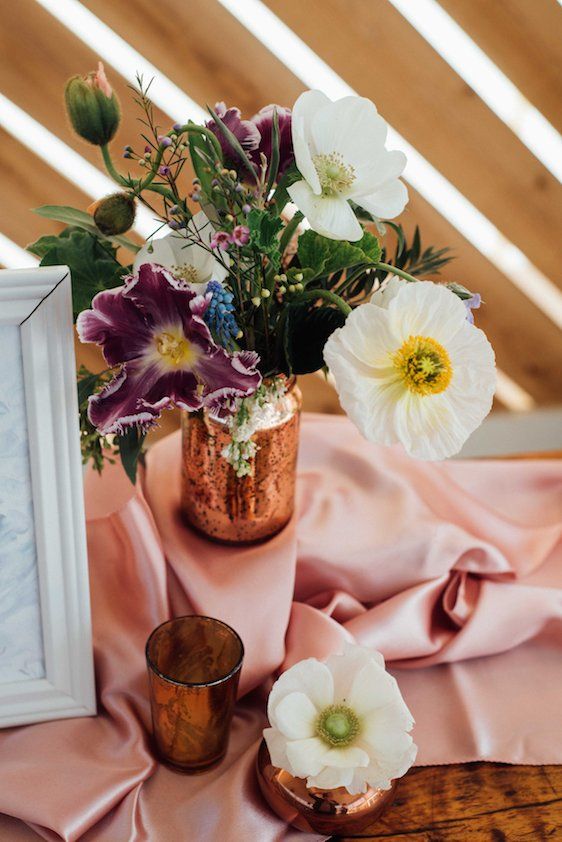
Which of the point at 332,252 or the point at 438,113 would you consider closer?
the point at 332,252

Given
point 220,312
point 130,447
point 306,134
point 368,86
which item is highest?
point 368,86

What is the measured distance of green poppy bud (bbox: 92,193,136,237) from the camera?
0.54 metres

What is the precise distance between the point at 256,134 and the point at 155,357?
154 millimetres

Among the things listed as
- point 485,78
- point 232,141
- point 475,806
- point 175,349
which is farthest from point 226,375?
point 485,78

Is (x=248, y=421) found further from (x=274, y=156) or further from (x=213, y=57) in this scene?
(x=213, y=57)

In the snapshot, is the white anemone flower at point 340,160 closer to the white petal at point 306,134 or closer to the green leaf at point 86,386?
the white petal at point 306,134

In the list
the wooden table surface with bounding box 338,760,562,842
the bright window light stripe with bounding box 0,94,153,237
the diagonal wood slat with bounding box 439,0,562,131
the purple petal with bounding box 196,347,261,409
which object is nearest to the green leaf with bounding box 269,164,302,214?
the purple petal with bounding box 196,347,261,409

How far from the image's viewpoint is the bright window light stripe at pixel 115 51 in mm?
994

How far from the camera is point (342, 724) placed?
1.82ft

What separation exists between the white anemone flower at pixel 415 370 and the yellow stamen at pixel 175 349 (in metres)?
0.08

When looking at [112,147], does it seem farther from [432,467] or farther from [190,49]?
[432,467]

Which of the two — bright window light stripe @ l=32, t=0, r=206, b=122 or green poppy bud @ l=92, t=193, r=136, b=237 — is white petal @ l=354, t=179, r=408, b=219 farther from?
bright window light stripe @ l=32, t=0, r=206, b=122

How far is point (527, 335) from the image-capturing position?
1.31m

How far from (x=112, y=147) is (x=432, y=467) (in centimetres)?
58
